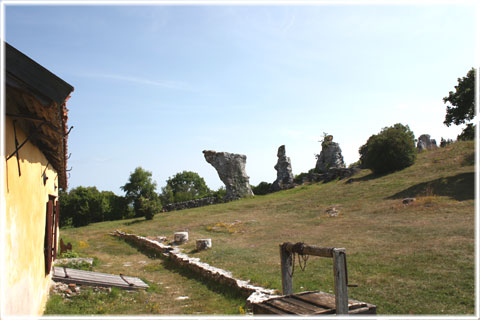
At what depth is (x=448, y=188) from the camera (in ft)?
64.7

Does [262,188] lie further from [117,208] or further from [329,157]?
[117,208]

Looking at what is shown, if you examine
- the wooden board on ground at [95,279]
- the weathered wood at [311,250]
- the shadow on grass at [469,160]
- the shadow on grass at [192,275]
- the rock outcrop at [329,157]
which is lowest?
the shadow on grass at [192,275]

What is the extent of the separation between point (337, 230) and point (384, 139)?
15794 mm

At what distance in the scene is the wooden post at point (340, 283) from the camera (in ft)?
15.0

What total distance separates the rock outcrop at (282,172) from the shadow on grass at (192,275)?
2145 cm

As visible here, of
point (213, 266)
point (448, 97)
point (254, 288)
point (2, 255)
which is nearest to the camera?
point (2, 255)

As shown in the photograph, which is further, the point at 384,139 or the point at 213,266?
the point at 384,139

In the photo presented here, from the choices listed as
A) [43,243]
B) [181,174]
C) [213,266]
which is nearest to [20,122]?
[43,243]

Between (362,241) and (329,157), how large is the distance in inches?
1095

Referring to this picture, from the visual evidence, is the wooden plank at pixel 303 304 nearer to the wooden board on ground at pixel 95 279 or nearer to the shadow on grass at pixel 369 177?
the wooden board on ground at pixel 95 279

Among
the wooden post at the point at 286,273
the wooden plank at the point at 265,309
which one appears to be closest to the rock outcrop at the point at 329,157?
the wooden post at the point at 286,273

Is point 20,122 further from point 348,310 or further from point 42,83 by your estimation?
point 348,310

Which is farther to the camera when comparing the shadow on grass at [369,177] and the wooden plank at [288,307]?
the shadow on grass at [369,177]

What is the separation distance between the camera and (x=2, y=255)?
3676mm
